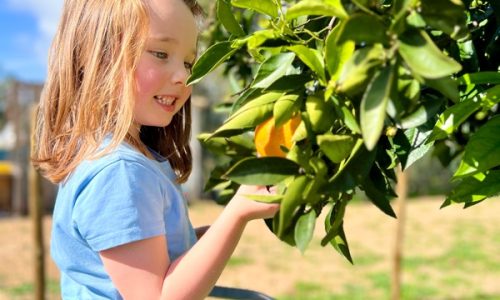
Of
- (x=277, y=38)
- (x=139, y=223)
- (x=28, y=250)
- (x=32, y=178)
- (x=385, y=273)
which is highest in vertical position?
(x=277, y=38)

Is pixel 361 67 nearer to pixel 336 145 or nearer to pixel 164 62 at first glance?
pixel 336 145

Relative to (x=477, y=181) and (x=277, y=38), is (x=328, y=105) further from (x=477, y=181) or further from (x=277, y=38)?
(x=477, y=181)

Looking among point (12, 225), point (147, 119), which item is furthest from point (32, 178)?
point (12, 225)

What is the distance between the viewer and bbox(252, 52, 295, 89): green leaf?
605 mm

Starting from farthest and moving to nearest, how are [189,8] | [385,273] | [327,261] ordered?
[327,261] → [385,273] → [189,8]

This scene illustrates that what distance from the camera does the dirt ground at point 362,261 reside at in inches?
198

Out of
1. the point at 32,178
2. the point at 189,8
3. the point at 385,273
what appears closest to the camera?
the point at 189,8

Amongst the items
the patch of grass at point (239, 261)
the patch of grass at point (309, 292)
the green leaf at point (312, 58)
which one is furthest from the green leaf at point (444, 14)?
the patch of grass at point (239, 261)

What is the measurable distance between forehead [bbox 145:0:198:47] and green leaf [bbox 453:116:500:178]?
0.42 meters

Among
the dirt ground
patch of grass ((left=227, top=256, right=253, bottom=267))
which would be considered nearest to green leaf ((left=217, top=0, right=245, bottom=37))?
the dirt ground

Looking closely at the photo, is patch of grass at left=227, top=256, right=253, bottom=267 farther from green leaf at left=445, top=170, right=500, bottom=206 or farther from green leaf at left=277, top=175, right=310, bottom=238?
green leaf at left=277, top=175, right=310, bottom=238

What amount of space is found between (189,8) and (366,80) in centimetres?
51

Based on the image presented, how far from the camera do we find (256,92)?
0.63 m

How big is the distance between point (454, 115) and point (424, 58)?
17cm
